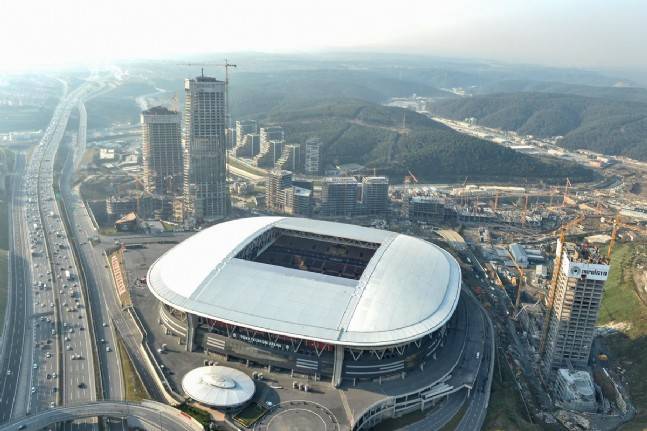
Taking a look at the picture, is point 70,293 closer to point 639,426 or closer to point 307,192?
point 307,192

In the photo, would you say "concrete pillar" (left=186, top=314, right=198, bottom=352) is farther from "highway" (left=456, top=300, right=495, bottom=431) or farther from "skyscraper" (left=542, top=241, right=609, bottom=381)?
"skyscraper" (left=542, top=241, right=609, bottom=381)

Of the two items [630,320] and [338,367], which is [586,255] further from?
[338,367]

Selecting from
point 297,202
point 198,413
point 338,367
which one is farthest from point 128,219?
point 338,367

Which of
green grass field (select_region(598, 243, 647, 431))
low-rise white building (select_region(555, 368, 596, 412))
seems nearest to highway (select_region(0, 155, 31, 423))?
low-rise white building (select_region(555, 368, 596, 412))

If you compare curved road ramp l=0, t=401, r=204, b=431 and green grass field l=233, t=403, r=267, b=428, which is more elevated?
green grass field l=233, t=403, r=267, b=428

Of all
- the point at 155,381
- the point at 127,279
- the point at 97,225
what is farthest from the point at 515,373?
the point at 97,225

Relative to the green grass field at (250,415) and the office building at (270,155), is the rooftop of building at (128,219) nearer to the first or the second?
the green grass field at (250,415)
